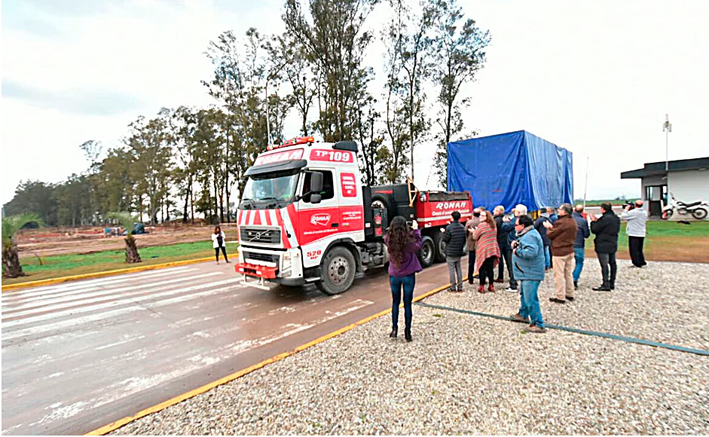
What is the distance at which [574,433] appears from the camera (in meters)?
2.54

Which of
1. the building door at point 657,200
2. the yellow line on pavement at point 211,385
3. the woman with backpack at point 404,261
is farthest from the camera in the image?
the building door at point 657,200

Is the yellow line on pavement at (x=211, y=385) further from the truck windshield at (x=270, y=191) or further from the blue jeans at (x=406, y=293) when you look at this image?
the truck windshield at (x=270, y=191)

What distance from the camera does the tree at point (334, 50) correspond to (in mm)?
18875

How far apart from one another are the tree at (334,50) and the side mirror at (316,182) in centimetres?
1504

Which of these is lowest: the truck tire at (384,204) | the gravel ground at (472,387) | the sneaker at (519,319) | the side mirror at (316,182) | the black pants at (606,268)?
the gravel ground at (472,387)

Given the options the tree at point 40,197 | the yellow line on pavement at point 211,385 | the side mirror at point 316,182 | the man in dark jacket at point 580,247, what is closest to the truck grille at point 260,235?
the side mirror at point 316,182

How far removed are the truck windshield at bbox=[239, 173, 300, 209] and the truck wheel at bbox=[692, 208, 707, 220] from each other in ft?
97.9

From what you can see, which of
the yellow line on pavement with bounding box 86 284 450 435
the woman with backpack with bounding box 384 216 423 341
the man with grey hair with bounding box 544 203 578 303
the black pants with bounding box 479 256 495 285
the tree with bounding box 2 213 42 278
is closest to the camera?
the yellow line on pavement with bounding box 86 284 450 435

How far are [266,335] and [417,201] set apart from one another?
5945 mm

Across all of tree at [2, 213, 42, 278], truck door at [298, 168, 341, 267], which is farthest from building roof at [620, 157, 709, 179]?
tree at [2, 213, 42, 278]

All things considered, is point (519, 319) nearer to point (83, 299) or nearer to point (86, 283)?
point (83, 299)

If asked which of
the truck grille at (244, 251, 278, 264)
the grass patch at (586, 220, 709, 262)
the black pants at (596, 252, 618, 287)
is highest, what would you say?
the truck grille at (244, 251, 278, 264)

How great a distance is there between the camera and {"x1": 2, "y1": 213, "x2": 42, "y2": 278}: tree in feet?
34.6

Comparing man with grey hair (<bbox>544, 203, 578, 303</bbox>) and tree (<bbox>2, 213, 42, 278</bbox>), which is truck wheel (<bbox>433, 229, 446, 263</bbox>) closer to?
man with grey hair (<bbox>544, 203, 578, 303</bbox>)
